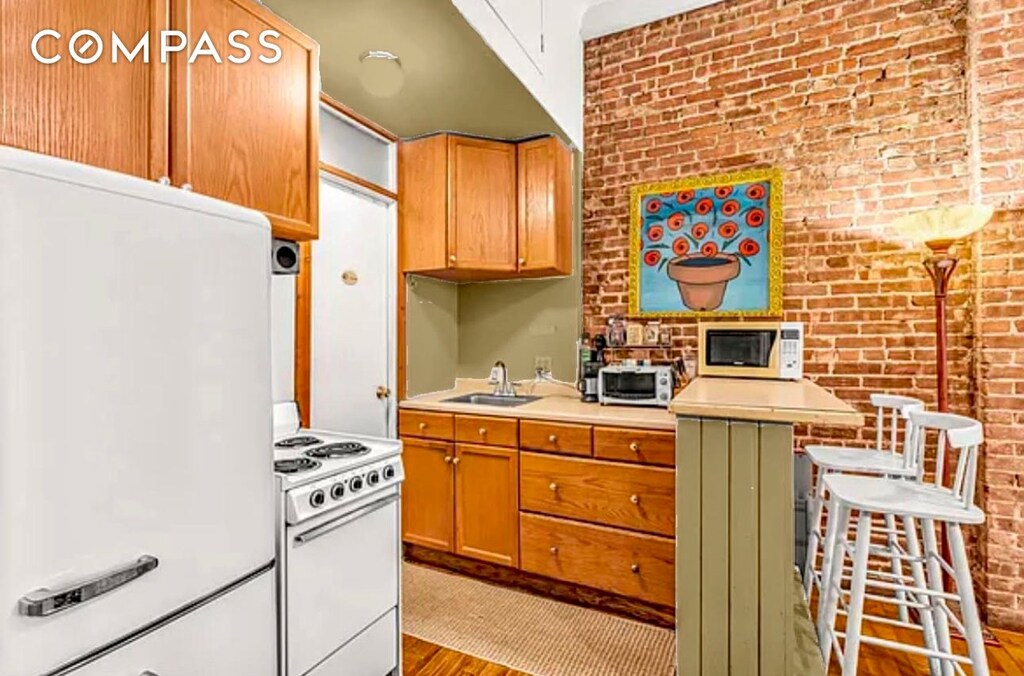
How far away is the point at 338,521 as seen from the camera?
1590 mm

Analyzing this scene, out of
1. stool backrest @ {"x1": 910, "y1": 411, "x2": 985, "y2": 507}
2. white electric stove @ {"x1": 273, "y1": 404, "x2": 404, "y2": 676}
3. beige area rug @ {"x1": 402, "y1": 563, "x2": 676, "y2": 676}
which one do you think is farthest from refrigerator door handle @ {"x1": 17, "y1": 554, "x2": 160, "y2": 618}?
stool backrest @ {"x1": 910, "y1": 411, "x2": 985, "y2": 507}

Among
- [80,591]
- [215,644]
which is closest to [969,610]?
[215,644]

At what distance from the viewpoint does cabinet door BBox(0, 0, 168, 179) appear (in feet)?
3.60

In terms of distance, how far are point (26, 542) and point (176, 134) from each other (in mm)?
1100

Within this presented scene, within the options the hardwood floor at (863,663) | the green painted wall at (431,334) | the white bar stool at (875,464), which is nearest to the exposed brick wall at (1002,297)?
the hardwood floor at (863,663)

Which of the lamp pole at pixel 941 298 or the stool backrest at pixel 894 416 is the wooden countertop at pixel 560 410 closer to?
the stool backrest at pixel 894 416

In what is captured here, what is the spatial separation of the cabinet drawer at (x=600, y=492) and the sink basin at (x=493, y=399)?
1.94 ft

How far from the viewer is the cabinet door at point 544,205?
3000mm

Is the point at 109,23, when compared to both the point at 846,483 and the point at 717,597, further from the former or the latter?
the point at 846,483

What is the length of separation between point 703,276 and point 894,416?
1138 mm

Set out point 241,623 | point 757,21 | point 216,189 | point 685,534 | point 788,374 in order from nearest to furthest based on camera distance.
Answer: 1. point 241,623
2. point 216,189
3. point 685,534
4. point 788,374
5. point 757,21

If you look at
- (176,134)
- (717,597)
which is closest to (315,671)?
(717,597)

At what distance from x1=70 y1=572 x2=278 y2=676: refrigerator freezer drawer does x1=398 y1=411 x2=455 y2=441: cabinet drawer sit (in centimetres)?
152

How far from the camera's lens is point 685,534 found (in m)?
1.64
